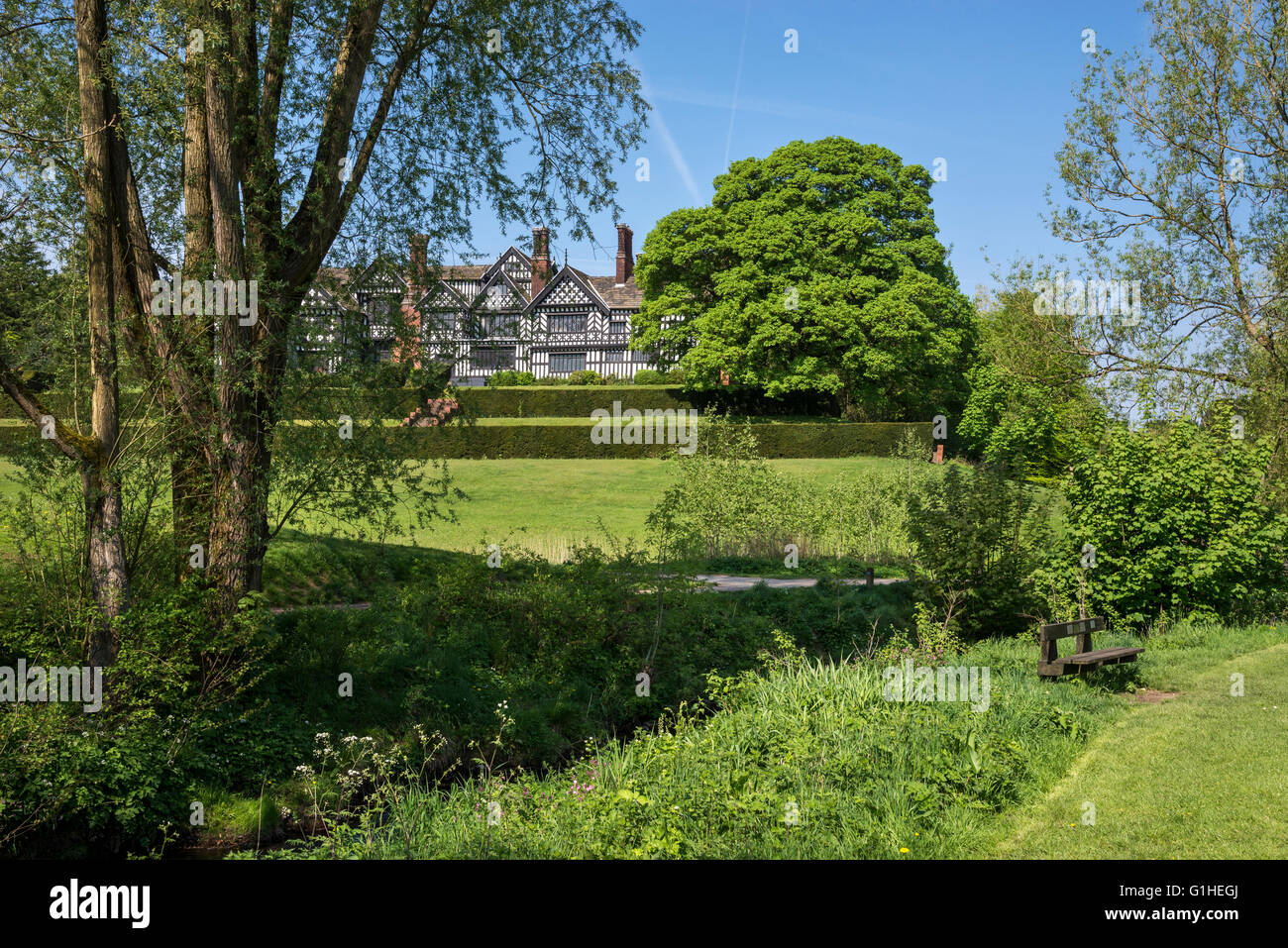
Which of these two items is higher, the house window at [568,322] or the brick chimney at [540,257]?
the house window at [568,322]

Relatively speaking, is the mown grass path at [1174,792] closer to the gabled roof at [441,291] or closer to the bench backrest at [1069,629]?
the bench backrest at [1069,629]

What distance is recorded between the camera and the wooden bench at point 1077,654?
28.7 ft

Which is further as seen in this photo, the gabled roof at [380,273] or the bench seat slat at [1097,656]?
the gabled roof at [380,273]

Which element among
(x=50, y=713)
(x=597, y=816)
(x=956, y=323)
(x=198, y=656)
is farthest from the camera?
(x=956, y=323)

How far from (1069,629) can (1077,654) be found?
14.5 inches

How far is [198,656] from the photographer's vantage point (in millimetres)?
8602

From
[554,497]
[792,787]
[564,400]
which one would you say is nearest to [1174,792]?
[792,787]

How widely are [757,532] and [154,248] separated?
39.9 ft

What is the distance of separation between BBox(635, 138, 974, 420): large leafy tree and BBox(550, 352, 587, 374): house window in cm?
1302

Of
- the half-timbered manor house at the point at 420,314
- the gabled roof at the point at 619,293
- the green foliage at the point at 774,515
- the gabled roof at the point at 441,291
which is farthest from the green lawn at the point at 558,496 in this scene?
the gabled roof at the point at 619,293

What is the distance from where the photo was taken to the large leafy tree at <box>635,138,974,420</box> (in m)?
35.5

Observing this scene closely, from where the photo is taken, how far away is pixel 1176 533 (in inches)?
475
